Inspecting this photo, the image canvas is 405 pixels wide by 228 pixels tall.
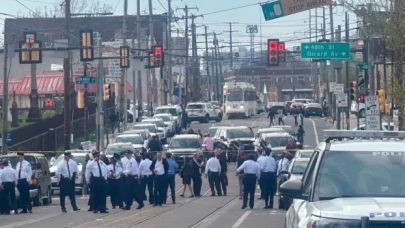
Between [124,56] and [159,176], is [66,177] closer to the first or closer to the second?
[159,176]

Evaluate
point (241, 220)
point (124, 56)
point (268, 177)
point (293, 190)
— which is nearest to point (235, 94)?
point (124, 56)

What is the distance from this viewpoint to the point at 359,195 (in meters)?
9.59

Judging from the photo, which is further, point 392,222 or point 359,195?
point 359,195

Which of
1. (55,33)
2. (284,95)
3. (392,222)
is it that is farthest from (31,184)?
(284,95)

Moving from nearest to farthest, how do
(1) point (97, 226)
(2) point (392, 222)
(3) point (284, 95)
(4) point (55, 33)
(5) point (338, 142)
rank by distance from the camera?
(2) point (392, 222), (5) point (338, 142), (1) point (97, 226), (4) point (55, 33), (3) point (284, 95)

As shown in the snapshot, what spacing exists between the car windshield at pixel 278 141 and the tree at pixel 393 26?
42.2ft

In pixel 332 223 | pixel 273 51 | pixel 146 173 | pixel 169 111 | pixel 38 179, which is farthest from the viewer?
pixel 169 111

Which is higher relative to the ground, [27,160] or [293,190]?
[293,190]

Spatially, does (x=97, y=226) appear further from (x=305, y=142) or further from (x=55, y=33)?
(x=55, y=33)

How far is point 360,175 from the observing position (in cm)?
980

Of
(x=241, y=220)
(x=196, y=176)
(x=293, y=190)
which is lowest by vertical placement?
(x=241, y=220)

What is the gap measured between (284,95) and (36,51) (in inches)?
4842

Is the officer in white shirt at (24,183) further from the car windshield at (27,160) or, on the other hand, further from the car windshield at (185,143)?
the car windshield at (185,143)

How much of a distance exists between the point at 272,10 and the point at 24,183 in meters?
10.7
